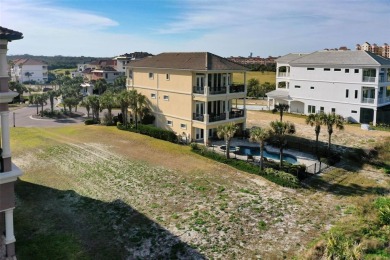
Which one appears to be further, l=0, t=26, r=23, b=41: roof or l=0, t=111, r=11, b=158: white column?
l=0, t=111, r=11, b=158: white column

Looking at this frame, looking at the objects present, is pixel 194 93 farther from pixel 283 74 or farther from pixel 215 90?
pixel 283 74

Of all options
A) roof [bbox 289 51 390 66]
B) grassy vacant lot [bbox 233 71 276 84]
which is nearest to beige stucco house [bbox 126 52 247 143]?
roof [bbox 289 51 390 66]

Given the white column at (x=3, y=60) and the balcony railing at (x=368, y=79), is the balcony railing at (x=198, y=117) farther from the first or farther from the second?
the balcony railing at (x=368, y=79)

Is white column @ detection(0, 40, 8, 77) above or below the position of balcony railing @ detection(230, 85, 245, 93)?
above

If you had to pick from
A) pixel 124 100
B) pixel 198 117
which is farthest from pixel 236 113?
pixel 124 100

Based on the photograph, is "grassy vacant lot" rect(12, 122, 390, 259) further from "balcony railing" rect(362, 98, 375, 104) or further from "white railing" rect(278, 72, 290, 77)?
"white railing" rect(278, 72, 290, 77)

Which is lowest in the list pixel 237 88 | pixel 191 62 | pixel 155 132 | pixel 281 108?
pixel 155 132
